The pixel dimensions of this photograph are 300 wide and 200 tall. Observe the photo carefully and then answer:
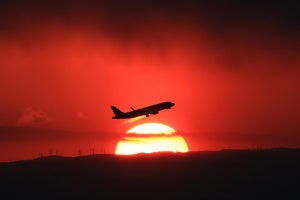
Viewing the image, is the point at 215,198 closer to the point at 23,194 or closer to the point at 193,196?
the point at 193,196

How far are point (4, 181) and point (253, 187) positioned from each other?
290ft

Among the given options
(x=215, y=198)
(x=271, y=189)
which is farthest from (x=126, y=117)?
(x=271, y=189)

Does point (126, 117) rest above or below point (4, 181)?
above

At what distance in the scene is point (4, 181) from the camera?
199250mm

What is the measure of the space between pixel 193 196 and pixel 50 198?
47994 millimetres

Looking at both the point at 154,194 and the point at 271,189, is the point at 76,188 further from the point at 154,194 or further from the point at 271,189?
the point at 271,189

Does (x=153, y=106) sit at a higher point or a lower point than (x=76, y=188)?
higher

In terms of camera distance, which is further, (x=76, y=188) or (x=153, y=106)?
(x=76, y=188)

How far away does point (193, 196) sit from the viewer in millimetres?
188625

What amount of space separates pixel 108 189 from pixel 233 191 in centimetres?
4335

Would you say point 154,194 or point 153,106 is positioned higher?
point 153,106

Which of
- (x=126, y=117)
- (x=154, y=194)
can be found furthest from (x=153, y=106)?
(x=154, y=194)

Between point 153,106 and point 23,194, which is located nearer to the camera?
point 153,106

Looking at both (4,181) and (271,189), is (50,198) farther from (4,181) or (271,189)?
(271,189)
